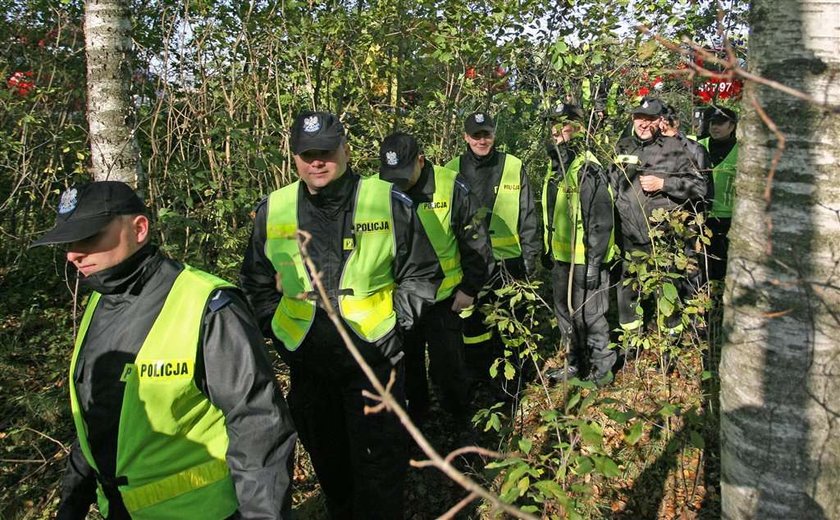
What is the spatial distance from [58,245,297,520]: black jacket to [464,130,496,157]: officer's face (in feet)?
10.9

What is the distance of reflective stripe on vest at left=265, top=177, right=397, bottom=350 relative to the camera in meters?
3.00

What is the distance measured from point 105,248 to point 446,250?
2.66 meters

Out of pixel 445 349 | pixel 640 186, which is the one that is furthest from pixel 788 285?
pixel 640 186

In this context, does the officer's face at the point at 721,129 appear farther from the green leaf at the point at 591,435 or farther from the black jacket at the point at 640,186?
the green leaf at the point at 591,435

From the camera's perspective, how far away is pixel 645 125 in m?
4.94

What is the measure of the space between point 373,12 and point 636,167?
2749 mm

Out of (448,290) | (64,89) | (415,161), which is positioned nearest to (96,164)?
(415,161)

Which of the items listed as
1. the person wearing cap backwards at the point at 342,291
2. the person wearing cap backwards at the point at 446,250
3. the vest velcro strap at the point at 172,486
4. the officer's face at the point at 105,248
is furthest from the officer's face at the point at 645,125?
the vest velcro strap at the point at 172,486

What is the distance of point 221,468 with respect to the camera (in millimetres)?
2076

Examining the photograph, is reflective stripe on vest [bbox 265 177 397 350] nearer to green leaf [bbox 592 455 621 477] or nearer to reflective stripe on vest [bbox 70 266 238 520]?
reflective stripe on vest [bbox 70 266 238 520]

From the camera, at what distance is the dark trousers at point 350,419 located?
3.03m

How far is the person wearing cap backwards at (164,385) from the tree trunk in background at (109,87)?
4.78 feet

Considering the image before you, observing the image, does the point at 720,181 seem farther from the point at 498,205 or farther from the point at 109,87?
the point at 109,87

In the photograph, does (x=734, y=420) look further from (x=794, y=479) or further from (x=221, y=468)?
(x=221, y=468)
